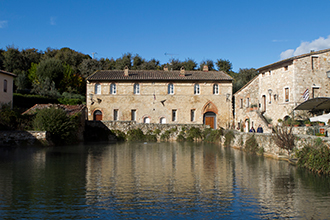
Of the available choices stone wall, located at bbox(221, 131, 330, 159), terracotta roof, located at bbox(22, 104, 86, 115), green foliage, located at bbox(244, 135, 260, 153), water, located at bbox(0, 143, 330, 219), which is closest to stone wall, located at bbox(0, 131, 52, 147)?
terracotta roof, located at bbox(22, 104, 86, 115)

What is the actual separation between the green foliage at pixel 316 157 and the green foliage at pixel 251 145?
4.76 meters

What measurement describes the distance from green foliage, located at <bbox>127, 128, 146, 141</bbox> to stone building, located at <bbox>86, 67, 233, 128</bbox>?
4056 mm

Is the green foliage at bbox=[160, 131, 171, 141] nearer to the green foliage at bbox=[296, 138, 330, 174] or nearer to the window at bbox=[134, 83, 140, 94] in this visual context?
the window at bbox=[134, 83, 140, 94]

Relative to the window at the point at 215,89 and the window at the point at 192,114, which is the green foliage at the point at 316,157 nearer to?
the window at the point at 192,114

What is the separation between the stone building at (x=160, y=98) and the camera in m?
34.2

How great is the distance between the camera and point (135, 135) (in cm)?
3020

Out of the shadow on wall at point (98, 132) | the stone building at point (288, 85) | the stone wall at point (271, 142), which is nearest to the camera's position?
the stone wall at point (271, 142)

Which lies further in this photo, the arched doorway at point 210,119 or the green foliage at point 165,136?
the arched doorway at point 210,119

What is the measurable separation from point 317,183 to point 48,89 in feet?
118

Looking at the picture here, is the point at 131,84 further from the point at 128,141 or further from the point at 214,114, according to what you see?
the point at 214,114

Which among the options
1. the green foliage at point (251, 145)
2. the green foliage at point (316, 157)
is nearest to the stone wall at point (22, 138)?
the green foliage at point (251, 145)

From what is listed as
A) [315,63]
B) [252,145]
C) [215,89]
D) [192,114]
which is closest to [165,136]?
[192,114]

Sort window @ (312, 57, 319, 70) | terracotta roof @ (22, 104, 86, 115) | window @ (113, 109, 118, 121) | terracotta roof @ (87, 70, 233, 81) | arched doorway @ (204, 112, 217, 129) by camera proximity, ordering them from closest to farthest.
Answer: window @ (312, 57, 319, 70), terracotta roof @ (22, 104, 86, 115), terracotta roof @ (87, 70, 233, 81), window @ (113, 109, 118, 121), arched doorway @ (204, 112, 217, 129)

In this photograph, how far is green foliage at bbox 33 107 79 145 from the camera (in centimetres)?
2348
